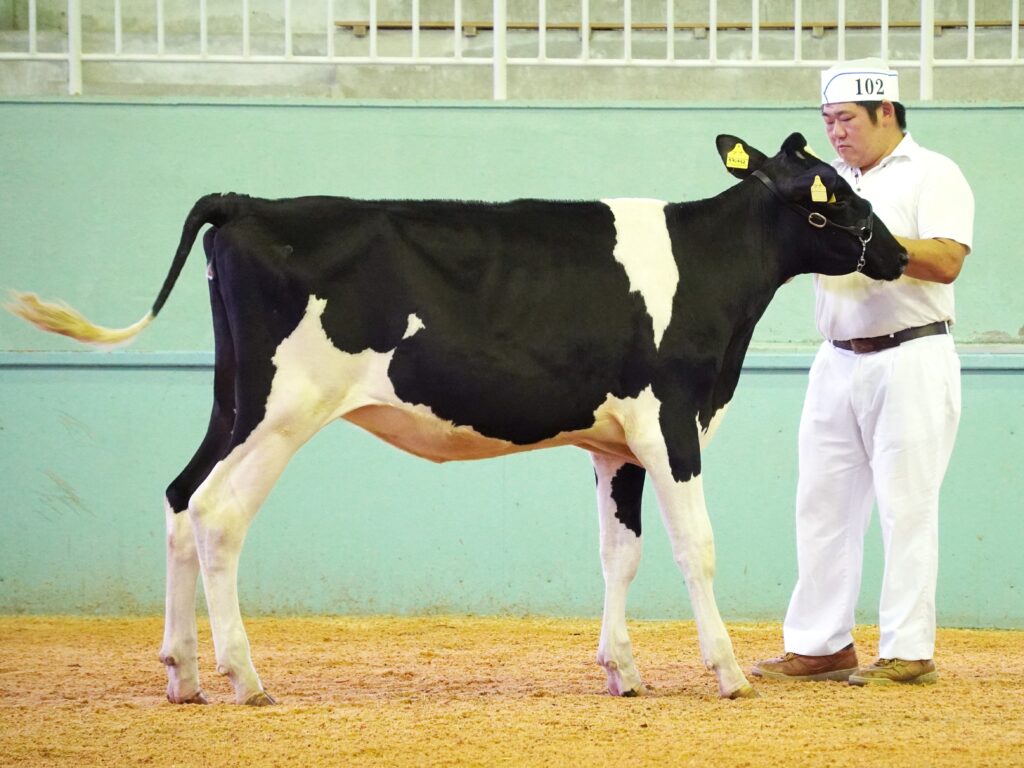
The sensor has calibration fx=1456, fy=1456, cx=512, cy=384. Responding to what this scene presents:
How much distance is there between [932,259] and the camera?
5.93 metres

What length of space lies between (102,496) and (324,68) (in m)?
4.69

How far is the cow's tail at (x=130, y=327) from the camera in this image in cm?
555

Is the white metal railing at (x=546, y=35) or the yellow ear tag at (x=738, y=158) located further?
the white metal railing at (x=546, y=35)

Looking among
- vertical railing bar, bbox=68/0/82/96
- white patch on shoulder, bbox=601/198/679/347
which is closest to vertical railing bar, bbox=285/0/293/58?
vertical railing bar, bbox=68/0/82/96

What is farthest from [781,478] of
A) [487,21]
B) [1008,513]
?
[487,21]

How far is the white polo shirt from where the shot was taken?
6.11 m

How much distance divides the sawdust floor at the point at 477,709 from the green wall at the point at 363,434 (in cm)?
49

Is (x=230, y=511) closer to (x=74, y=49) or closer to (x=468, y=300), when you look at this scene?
(x=468, y=300)

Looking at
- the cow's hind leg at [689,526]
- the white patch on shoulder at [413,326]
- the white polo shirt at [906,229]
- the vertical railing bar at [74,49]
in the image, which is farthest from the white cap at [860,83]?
the vertical railing bar at [74,49]

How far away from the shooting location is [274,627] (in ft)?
27.1

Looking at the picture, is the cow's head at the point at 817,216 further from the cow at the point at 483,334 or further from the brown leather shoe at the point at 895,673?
the brown leather shoe at the point at 895,673

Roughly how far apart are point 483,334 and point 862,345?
5.72 feet

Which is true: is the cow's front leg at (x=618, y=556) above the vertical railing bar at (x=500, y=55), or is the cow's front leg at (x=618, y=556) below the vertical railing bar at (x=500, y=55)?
below

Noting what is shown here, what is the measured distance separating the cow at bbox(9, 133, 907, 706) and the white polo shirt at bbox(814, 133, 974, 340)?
10.5 inches
